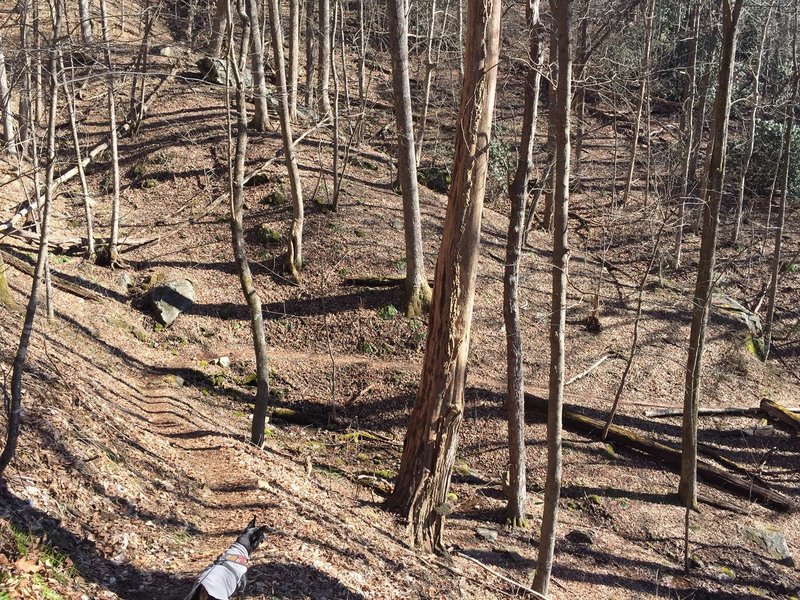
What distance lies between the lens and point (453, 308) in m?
8.59

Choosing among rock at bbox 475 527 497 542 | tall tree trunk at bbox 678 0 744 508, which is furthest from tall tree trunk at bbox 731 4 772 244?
rock at bbox 475 527 497 542

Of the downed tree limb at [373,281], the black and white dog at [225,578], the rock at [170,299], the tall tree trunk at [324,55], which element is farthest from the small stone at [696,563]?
the tall tree trunk at [324,55]

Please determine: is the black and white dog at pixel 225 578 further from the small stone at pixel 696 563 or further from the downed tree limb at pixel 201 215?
the downed tree limb at pixel 201 215

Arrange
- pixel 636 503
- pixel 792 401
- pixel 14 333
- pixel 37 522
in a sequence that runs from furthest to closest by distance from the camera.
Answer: pixel 792 401 < pixel 636 503 < pixel 14 333 < pixel 37 522

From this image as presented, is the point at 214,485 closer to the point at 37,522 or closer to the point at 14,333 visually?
the point at 37,522

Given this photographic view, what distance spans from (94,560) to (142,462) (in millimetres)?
2282

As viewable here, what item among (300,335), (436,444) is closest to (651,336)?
(300,335)

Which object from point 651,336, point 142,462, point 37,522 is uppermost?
point 37,522

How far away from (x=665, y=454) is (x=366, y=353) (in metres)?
6.42

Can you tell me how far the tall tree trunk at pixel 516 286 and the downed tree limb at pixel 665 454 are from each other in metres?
2.90

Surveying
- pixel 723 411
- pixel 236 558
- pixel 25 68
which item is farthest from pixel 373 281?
pixel 236 558

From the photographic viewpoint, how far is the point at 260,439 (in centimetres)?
1027

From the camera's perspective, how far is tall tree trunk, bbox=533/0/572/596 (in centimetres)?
749

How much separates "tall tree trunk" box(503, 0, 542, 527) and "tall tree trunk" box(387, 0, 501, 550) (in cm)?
97
